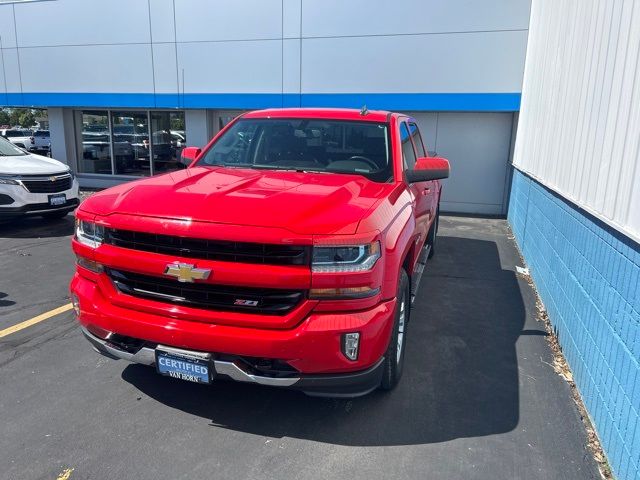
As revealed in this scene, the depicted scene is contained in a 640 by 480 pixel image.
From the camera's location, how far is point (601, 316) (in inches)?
128

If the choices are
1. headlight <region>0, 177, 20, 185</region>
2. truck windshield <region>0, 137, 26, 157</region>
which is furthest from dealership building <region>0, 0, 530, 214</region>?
headlight <region>0, 177, 20, 185</region>

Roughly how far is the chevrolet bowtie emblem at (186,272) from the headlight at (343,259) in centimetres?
63

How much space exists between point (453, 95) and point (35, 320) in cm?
928

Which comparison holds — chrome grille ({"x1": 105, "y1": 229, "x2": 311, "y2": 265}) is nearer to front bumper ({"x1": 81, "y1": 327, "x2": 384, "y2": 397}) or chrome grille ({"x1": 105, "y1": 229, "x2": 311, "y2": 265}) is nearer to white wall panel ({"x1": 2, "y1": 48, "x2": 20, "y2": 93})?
front bumper ({"x1": 81, "y1": 327, "x2": 384, "y2": 397})

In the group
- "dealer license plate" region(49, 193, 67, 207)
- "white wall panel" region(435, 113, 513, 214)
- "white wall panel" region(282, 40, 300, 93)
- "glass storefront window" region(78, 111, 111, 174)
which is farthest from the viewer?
"glass storefront window" region(78, 111, 111, 174)

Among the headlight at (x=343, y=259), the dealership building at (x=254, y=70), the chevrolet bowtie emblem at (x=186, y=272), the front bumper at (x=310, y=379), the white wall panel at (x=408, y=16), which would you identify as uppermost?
the white wall panel at (x=408, y=16)

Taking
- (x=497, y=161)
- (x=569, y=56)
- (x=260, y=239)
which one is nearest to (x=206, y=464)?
(x=260, y=239)

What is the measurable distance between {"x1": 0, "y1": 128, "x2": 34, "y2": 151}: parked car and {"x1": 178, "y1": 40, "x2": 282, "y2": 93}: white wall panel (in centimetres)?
1765

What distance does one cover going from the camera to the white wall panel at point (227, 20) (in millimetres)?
11656

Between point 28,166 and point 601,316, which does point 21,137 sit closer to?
point 28,166

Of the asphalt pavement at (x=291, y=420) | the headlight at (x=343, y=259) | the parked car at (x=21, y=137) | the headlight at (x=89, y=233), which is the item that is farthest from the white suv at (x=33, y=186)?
the parked car at (x=21, y=137)

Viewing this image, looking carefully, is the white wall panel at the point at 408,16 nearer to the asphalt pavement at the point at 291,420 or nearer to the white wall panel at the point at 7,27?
the asphalt pavement at the point at 291,420

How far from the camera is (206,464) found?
2744mm

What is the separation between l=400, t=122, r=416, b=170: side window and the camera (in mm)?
4472
